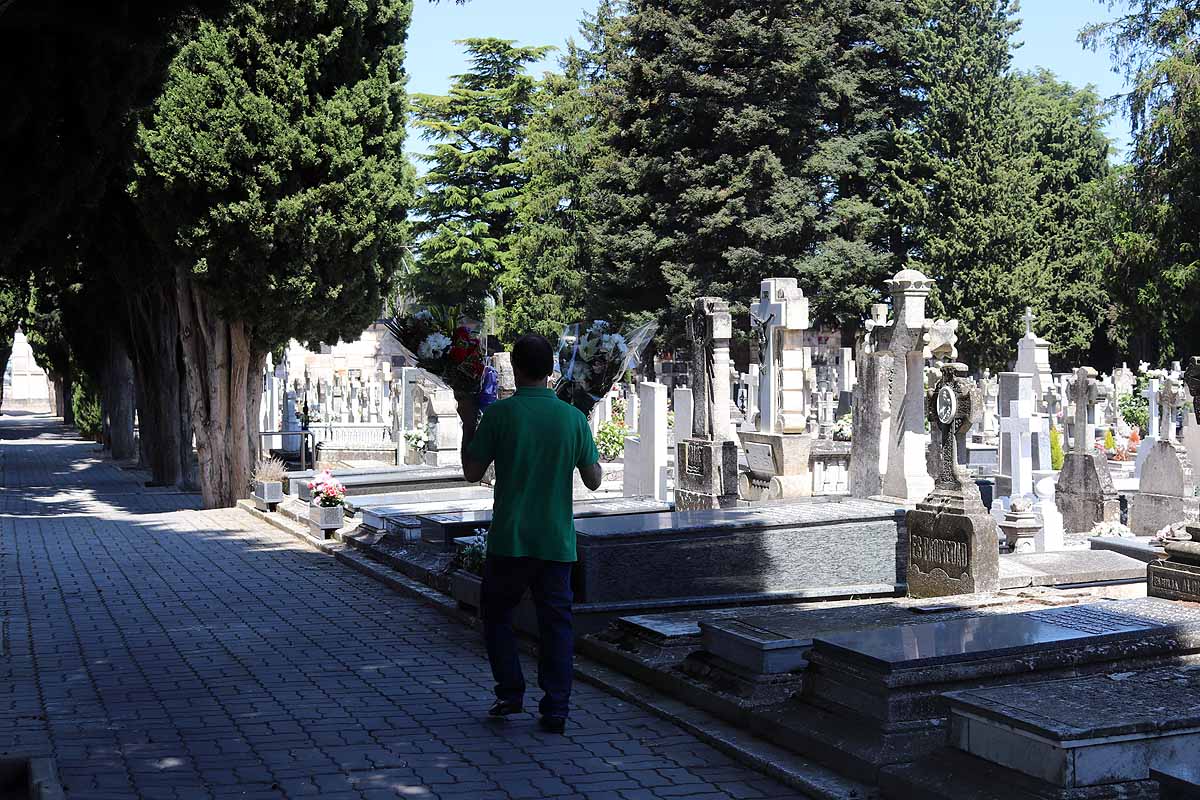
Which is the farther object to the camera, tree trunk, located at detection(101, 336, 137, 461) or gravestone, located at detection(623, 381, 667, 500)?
tree trunk, located at detection(101, 336, 137, 461)

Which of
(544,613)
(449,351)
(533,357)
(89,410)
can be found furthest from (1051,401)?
(89,410)

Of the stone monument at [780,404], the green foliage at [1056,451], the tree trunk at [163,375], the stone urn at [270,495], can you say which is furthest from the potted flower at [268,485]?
the green foliage at [1056,451]

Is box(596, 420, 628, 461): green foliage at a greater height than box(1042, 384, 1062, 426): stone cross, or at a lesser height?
lesser

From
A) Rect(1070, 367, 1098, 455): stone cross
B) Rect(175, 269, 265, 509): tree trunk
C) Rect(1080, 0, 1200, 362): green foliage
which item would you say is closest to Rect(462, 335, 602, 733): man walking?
Rect(1070, 367, 1098, 455): stone cross

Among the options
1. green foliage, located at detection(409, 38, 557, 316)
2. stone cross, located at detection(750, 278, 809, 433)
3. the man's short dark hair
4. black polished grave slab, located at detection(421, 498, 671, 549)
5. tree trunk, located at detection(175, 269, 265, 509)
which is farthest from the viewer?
green foliage, located at detection(409, 38, 557, 316)

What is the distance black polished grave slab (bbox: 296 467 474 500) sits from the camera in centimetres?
1506

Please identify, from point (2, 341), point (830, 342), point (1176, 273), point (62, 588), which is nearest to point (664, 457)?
point (62, 588)

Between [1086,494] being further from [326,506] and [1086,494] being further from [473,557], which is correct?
[326,506]

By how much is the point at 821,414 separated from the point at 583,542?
68.7 ft

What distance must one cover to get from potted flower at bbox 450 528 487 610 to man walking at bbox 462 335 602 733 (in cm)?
265

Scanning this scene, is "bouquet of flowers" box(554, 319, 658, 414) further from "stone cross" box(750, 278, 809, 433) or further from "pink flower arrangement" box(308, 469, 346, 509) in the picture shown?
"stone cross" box(750, 278, 809, 433)

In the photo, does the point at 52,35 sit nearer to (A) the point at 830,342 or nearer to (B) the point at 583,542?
(B) the point at 583,542

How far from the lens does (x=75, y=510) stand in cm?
1761

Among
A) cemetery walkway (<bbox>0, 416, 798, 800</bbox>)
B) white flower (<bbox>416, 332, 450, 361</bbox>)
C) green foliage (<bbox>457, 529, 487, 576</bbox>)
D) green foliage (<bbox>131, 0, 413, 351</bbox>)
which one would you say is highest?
green foliage (<bbox>131, 0, 413, 351</bbox>)
